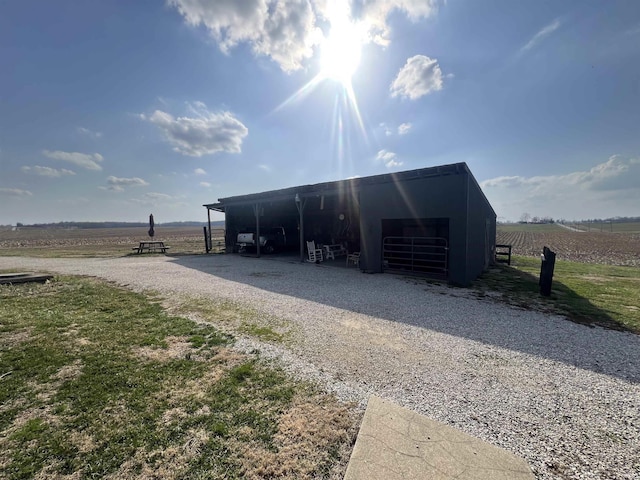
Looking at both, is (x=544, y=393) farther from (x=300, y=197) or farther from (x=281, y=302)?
(x=300, y=197)

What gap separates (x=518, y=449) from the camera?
2.09 m

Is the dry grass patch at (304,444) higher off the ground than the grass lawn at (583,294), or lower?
higher

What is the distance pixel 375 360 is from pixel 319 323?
1530mm

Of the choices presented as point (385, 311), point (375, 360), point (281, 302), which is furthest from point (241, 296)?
point (375, 360)

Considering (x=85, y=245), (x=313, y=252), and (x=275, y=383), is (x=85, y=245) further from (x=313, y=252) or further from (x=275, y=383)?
(x=275, y=383)

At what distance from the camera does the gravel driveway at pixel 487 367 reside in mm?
2193

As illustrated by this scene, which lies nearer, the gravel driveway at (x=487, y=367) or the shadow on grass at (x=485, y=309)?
the gravel driveway at (x=487, y=367)

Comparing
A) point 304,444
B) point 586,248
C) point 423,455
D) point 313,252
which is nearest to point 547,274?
point 423,455

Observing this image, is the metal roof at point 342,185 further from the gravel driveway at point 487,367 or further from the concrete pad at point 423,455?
the concrete pad at point 423,455

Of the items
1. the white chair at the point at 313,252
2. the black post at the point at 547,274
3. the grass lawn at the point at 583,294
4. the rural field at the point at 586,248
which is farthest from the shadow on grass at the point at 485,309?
the rural field at the point at 586,248

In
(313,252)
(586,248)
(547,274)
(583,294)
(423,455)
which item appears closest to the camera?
(423,455)

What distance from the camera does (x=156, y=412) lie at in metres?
2.45

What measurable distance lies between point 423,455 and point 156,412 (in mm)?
2346

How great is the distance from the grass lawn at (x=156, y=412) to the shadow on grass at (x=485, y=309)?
2107mm
